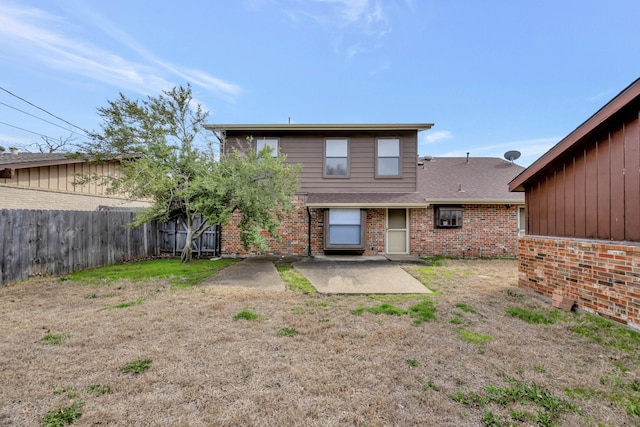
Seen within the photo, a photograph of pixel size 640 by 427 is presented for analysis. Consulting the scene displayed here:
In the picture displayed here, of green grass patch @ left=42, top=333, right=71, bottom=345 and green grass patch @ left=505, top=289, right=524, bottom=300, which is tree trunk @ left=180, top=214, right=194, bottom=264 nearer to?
green grass patch @ left=42, top=333, right=71, bottom=345

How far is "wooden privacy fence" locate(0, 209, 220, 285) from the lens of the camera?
19.8 ft

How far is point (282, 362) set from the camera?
2910 millimetres

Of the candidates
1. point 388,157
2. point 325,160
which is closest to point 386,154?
point 388,157

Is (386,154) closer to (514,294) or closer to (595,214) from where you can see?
(514,294)

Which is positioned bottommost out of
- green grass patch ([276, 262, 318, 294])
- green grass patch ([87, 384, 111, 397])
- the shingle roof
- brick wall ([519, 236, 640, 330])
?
green grass patch ([276, 262, 318, 294])

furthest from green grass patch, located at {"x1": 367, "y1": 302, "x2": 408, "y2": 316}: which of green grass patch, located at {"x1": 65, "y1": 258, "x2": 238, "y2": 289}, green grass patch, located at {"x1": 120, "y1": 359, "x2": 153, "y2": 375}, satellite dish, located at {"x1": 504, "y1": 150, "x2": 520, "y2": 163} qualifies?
satellite dish, located at {"x1": 504, "y1": 150, "x2": 520, "y2": 163}

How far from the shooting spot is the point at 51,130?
19.6 m

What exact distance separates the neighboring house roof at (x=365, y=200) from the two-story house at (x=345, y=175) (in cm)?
9

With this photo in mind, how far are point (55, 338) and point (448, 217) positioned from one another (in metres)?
10.7

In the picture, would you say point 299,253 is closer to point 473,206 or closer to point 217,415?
point 473,206

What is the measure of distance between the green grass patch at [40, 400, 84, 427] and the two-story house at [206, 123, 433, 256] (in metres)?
8.10

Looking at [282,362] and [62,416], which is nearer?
[62,416]

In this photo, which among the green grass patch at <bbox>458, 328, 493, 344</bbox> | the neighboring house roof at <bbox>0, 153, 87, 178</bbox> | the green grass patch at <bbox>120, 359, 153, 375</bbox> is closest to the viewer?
the green grass patch at <bbox>120, 359, 153, 375</bbox>

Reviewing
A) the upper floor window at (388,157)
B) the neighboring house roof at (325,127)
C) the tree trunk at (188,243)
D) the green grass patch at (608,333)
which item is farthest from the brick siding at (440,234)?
the green grass patch at (608,333)
